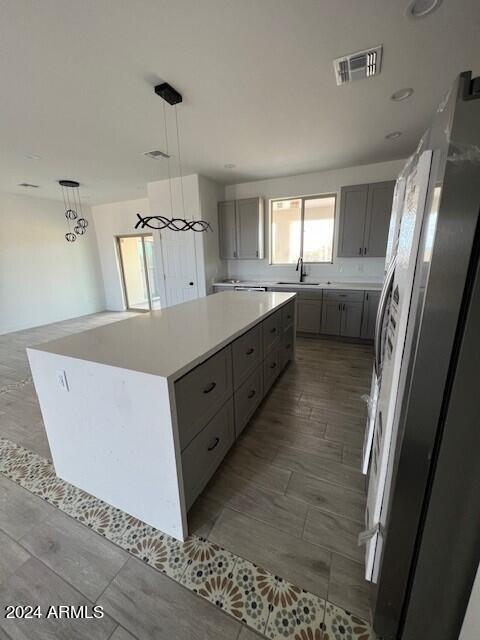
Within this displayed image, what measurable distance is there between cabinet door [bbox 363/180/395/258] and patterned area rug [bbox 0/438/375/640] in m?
4.10

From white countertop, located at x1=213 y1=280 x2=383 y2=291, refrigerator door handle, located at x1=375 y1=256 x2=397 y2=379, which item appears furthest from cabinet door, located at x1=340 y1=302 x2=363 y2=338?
refrigerator door handle, located at x1=375 y1=256 x2=397 y2=379

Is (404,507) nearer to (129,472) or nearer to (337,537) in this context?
(337,537)

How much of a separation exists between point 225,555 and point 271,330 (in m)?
1.59

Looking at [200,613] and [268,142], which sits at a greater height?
[268,142]

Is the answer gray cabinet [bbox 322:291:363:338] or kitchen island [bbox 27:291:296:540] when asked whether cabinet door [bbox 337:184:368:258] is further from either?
kitchen island [bbox 27:291:296:540]

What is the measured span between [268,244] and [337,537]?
443cm

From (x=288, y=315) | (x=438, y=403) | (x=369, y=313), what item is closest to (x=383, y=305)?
(x=438, y=403)

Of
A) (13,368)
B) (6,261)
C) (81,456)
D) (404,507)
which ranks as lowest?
(13,368)

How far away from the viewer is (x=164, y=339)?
151cm

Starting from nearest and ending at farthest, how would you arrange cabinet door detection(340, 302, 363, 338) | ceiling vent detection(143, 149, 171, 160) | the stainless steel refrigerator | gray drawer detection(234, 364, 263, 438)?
1. the stainless steel refrigerator
2. gray drawer detection(234, 364, 263, 438)
3. ceiling vent detection(143, 149, 171, 160)
4. cabinet door detection(340, 302, 363, 338)

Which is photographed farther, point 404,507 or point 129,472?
point 129,472

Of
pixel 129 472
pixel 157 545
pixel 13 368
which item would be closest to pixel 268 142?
pixel 129 472

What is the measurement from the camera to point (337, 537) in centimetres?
131

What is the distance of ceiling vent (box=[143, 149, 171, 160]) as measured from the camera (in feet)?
11.1
